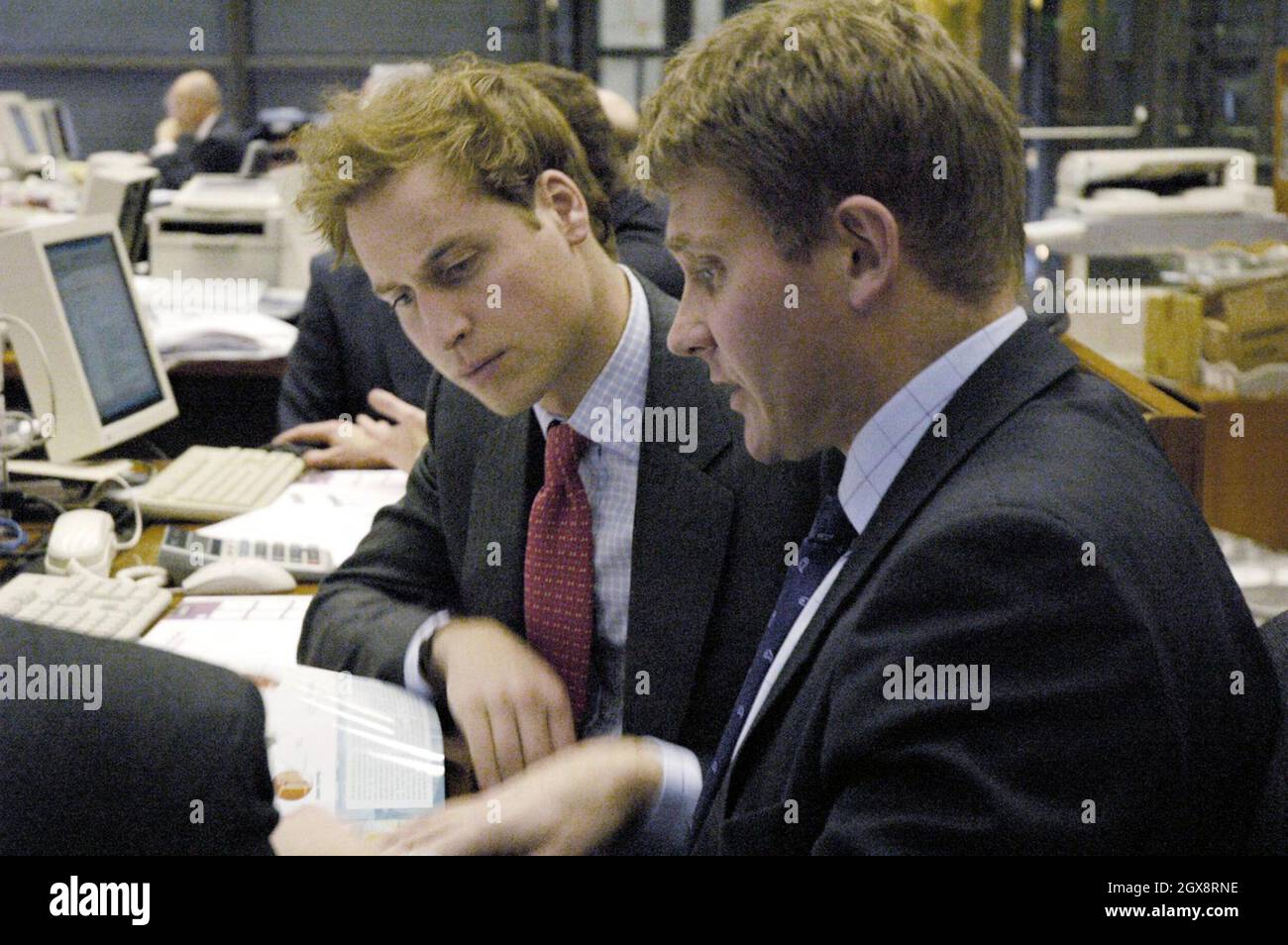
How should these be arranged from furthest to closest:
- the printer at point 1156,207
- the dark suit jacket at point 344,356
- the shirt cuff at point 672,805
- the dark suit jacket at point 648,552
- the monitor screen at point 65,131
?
1. the monitor screen at point 65,131
2. the printer at point 1156,207
3. the dark suit jacket at point 344,356
4. the dark suit jacket at point 648,552
5. the shirt cuff at point 672,805

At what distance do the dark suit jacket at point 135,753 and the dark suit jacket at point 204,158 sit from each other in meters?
6.09

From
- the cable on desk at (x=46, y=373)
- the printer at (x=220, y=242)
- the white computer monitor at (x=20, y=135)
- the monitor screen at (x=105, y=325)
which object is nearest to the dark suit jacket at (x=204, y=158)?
the white computer monitor at (x=20, y=135)

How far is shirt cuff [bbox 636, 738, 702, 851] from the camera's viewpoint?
1152 millimetres

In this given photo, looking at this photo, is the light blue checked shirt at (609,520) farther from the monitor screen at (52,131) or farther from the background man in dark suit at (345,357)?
the monitor screen at (52,131)

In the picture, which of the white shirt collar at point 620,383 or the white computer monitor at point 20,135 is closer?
the white shirt collar at point 620,383

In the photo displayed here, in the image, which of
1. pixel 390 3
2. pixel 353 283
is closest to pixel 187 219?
pixel 353 283

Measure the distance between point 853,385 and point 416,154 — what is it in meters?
A: 0.66

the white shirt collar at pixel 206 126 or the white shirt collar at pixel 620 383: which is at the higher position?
the white shirt collar at pixel 206 126

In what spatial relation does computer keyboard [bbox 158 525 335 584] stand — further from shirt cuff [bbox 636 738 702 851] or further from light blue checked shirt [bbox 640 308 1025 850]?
light blue checked shirt [bbox 640 308 1025 850]

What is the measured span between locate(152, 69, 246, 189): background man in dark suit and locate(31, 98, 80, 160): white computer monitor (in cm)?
48

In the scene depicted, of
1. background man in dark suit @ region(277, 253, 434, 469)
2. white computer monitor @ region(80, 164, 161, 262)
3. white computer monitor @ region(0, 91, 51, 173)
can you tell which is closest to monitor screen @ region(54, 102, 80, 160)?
white computer monitor @ region(0, 91, 51, 173)

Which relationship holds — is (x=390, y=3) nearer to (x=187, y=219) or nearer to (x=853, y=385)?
(x=187, y=219)

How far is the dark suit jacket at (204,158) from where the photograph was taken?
636 cm

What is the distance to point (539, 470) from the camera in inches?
59.9
